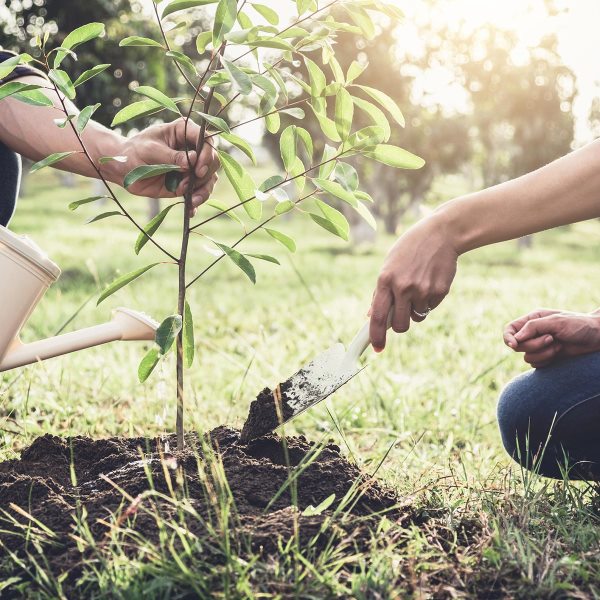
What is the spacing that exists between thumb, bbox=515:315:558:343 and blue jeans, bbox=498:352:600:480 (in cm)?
18

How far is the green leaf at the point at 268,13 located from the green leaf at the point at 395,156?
0.36 m

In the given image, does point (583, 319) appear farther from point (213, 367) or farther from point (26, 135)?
point (213, 367)

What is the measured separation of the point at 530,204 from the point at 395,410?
1.39 meters

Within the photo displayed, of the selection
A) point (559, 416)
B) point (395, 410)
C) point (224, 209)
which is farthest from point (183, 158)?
point (395, 410)

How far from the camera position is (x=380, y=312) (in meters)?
1.67

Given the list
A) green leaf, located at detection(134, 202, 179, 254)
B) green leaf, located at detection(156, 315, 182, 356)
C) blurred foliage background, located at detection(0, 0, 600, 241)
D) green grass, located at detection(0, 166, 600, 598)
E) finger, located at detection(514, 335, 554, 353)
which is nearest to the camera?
green grass, located at detection(0, 166, 600, 598)

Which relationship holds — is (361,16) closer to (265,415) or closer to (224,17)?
(224,17)

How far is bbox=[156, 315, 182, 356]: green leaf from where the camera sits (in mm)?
1570

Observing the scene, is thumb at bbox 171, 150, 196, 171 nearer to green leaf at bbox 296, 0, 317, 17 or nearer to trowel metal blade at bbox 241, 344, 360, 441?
green leaf at bbox 296, 0, 317, 17

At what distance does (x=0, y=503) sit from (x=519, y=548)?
1.11 meters

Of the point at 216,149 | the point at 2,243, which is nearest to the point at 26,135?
the point at 2,243

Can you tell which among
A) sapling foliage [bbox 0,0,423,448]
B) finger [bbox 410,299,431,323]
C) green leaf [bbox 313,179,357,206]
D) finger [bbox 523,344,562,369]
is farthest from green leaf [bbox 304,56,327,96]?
finger [bbox 523,344,562,369]

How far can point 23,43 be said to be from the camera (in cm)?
848

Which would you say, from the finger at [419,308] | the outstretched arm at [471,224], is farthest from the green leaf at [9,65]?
the finger at [419,308]
